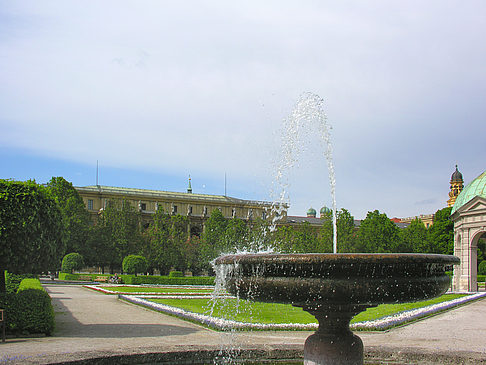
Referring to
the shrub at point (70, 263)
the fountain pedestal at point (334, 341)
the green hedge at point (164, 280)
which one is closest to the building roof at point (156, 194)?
the shrub at point (70, 263)

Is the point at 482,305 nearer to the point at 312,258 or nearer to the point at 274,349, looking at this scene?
the point at 274,349

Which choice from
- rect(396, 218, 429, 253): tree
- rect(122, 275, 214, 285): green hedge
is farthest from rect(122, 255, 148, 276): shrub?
rect(396, 218, 429, 253): tree

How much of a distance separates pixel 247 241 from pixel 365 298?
5290 cm

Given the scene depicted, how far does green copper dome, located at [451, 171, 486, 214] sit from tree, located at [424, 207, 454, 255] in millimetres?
21609

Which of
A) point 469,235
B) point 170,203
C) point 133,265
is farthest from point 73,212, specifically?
point 170,203

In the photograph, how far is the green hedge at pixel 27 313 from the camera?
1109cm

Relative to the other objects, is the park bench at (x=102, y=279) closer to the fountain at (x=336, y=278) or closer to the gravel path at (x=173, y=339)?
the gravel path at (x=173, y=339)

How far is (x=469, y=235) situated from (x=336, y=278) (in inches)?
1171

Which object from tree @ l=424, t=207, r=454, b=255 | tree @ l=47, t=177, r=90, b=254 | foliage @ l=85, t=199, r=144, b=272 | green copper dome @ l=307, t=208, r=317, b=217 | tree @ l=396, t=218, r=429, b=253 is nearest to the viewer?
tree @ l=47, t=177, r=90, b=254

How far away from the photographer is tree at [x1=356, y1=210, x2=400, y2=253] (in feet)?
175

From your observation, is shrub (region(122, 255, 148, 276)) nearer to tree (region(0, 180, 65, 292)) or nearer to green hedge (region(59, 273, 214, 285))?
green hedge (region(59, 273, 214, 285))

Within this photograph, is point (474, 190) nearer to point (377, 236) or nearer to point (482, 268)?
point (377, 236)

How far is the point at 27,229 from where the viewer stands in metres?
11.8

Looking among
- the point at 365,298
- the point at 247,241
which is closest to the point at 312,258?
the point at 365,298
